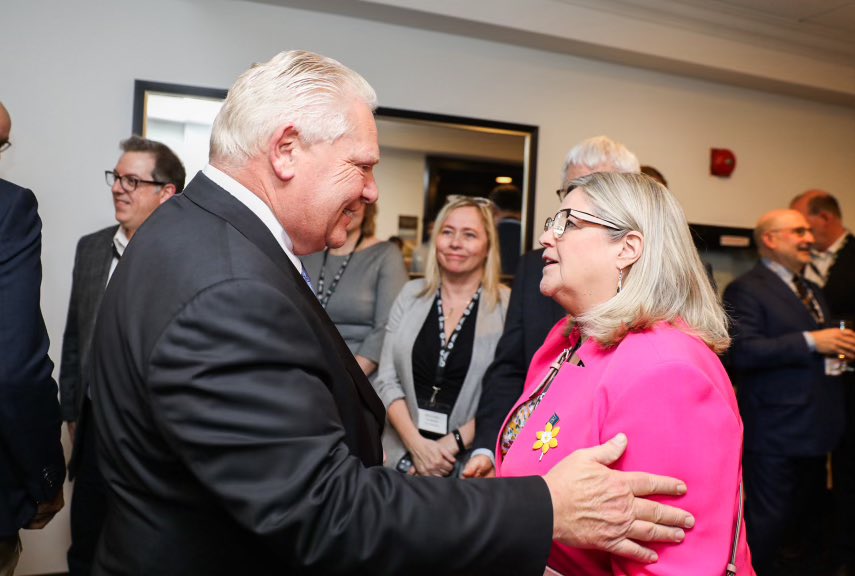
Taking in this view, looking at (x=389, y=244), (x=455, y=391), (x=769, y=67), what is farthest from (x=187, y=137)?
(x=769, y=67)

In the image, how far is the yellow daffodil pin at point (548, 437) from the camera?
1285mm

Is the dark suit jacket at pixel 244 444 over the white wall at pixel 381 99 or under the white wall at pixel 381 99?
under

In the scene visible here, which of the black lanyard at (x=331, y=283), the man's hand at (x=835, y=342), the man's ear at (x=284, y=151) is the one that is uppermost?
the man's ear at (x=284, y=151)

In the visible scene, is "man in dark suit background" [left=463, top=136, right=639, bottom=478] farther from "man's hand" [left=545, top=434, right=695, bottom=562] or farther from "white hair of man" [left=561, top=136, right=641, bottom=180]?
"man's hand" [left=545, top=434, right=695, bottom=562]

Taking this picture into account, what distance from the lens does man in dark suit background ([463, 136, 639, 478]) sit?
7.34 ft

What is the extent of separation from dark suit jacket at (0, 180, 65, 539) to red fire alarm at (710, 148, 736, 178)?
4.34 m

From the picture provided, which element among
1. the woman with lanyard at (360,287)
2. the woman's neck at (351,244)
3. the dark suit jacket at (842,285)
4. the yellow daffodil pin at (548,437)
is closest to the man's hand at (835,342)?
the dark suit jacket at (842,285)

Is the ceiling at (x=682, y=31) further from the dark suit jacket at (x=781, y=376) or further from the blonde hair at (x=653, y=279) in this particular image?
the blonde hair at (x=653, y=279)

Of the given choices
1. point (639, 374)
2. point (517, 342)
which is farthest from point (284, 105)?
point (517, 342)

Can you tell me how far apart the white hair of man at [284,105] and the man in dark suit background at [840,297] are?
381 cm

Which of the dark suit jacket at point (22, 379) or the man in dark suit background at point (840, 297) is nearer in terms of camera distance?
the dark suit jacket at point (22, 379)

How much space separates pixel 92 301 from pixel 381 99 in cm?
199

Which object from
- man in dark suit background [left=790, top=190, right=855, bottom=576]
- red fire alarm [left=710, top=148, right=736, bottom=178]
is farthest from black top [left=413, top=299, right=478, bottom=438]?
red fire alarm [left=710, top=148, right=736, bottom=178]

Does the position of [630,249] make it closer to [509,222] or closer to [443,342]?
[443,342]
